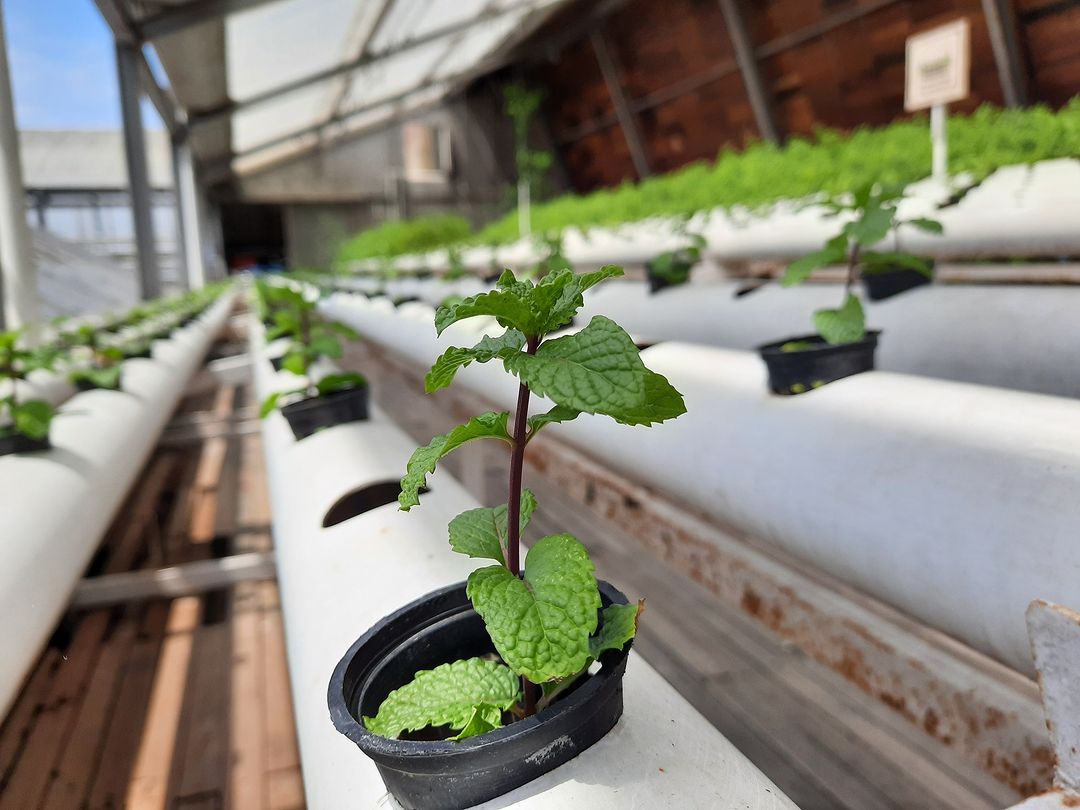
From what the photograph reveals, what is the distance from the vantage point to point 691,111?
8.98m

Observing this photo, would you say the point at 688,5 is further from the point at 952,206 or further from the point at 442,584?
the point at 442,584

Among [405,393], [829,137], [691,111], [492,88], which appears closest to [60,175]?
[492,88]

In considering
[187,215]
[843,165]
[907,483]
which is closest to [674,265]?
[843,165]

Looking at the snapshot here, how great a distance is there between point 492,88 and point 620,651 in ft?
50.1

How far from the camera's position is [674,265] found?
8.66 ft

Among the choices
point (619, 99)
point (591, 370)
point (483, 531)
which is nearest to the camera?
point (591, 370)

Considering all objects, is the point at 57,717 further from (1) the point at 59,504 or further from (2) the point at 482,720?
(2) the point at 482,720

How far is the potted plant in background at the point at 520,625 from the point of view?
0.45 m

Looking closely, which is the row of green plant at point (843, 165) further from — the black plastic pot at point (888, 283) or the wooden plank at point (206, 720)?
the wooden plank at point (206, 720)

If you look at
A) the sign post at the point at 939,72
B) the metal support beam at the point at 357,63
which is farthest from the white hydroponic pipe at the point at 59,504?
the metal support beam at the point at 357,63

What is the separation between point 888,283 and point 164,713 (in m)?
1.70

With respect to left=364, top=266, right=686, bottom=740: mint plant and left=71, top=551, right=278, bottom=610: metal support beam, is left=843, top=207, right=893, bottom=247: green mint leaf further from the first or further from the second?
left=71, top=551, right=278, bottom=610: metal support beam

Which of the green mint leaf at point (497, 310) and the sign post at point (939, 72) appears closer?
the green mint leaf at point (497, 310)

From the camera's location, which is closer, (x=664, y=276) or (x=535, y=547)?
(x=535, y=547)
